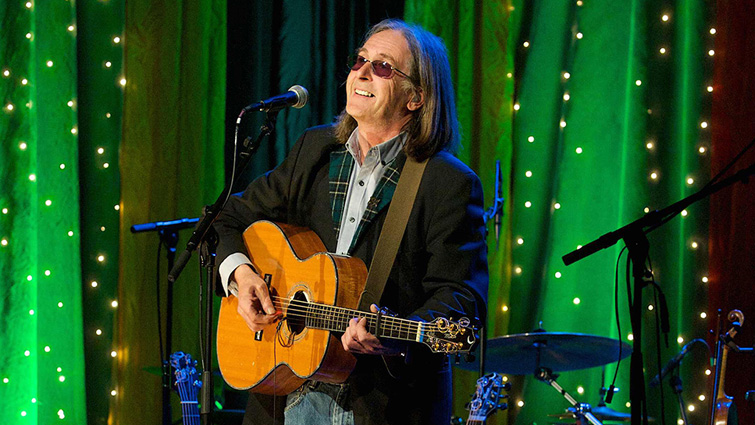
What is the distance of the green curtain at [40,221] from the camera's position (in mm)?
4500

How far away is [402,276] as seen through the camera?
2594 millimetres

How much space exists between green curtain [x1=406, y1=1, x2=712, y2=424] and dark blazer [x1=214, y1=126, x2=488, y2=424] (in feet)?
6.03

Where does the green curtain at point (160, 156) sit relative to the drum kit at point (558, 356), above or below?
above

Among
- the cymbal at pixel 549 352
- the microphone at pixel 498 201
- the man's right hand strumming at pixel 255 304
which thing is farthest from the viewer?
the microphone at pixel 498 201

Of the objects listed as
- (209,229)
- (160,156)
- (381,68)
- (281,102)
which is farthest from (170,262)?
(381,68)

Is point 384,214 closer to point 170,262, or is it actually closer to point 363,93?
point 363,93

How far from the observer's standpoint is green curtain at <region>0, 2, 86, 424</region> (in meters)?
4.50

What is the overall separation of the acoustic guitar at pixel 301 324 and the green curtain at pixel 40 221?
187 cm

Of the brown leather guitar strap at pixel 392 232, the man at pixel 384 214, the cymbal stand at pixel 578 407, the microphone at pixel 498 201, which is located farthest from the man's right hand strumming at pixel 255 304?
the microphone at pixel 498 201

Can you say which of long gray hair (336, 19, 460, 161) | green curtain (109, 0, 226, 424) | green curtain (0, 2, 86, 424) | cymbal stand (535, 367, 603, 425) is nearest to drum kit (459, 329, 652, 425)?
cymbal stand (535, 367, 603, 425)

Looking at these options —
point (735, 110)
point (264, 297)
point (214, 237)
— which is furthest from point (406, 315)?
point (735, 110)

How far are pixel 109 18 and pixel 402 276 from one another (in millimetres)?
2867

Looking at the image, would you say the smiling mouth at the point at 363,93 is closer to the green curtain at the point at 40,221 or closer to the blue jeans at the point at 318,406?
the blue jeans at the point at 318,406

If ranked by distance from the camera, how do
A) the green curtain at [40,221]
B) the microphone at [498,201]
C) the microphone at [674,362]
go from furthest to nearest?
1. the green curtain at [40,221]
2. the microphone at [498,201]
3. the microphone at [674,362]
